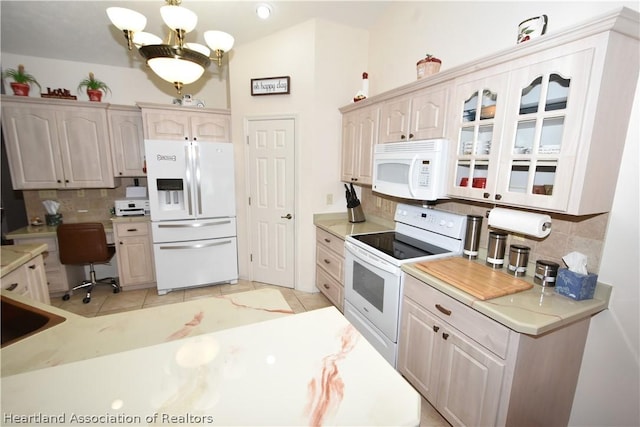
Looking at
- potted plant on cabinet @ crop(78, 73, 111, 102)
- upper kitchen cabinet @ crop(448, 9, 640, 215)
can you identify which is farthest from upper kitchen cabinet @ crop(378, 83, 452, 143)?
potted plant on cabinet @ crop(78, 73, 111, 102)

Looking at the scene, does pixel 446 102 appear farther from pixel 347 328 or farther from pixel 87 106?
pixel 87 106

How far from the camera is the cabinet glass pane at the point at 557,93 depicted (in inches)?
52.3

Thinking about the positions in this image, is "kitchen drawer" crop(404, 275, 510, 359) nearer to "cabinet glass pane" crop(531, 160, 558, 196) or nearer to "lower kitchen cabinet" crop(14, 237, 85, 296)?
"cabinet glass pane" crop(531, 160, 558, 196)

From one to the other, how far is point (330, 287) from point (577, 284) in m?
2.03

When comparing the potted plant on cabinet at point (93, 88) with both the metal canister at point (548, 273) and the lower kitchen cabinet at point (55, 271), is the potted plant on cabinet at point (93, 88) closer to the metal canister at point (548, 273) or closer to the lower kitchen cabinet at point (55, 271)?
the lower kitchen cabinet at point (55, 271)

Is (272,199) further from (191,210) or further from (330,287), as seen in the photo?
(330,287)

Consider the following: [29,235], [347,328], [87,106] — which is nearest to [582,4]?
[347,328]

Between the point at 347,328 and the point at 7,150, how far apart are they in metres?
4.05

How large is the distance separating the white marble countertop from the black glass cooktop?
50.1 inches

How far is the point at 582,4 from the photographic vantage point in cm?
147

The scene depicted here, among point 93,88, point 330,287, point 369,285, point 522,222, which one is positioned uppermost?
point 93,88

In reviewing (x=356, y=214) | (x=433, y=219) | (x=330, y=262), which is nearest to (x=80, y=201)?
(x=330, y=262)

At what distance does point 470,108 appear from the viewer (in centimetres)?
174

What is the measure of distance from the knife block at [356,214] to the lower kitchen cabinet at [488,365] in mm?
1400
